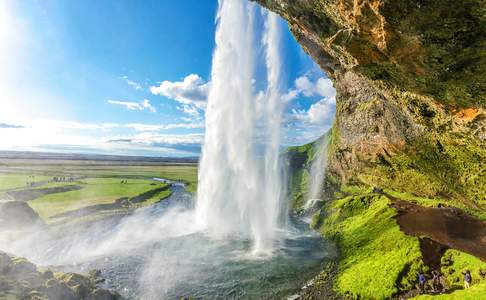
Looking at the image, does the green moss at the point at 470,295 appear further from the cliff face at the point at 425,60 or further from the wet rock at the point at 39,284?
the wet rock at the point at 39,284

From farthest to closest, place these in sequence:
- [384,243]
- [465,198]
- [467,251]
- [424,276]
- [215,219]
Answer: [215,219], [465,198], [384,243], [467,251], [424,276]

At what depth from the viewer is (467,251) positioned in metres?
22.1

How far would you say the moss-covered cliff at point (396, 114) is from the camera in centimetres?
971

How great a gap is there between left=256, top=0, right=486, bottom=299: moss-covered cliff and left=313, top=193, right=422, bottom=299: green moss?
0.11 meters

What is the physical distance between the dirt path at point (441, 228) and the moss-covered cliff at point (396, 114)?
109 centimetres

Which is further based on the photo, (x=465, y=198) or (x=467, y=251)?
(x=465, y=198)

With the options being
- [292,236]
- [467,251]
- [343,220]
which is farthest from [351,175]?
[467,251]

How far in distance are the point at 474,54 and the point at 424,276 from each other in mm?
17435

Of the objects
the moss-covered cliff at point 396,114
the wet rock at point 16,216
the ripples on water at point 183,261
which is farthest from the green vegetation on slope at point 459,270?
the wet rock at point 16,216

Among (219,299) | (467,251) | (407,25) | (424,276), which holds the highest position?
(407,25)

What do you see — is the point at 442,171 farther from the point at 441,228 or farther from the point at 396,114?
the point at 396,114

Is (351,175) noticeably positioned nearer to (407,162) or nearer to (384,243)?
(407,162)

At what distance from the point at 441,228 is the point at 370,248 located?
7699mm

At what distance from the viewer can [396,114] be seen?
28875 mm
